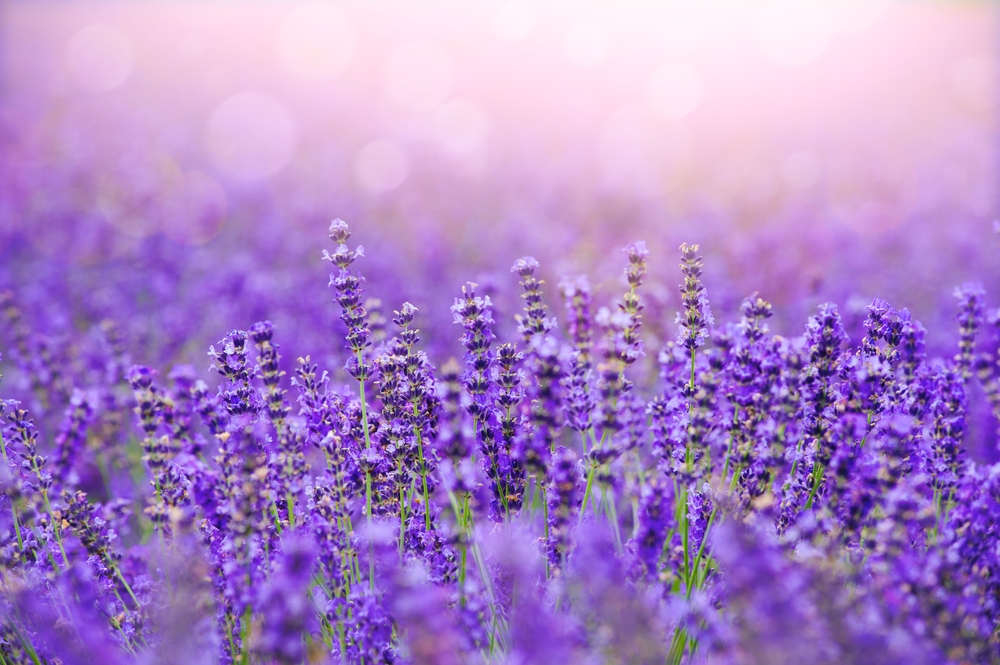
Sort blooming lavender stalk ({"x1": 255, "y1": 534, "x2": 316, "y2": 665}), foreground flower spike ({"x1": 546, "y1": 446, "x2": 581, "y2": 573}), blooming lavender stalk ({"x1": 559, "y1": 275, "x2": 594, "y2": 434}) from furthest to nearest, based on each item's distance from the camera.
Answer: blooming lavender stalk ({"x1": 559, "y1": 275, "x2": 594, "y2": 434}), foreground flower spike ({"x1": 546, "y1": 446, "x2": 581, "y2": 573}), blooming lavender stalk ({"x1": 255, "y1": 534, "x2": 316, "y2": 665})

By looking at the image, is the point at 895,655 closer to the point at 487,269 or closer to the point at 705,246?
the point at 487,269

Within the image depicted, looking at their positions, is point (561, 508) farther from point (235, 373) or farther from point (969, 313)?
point (969, 313)

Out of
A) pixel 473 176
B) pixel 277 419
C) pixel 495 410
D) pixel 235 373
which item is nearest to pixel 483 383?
pixel 495 410

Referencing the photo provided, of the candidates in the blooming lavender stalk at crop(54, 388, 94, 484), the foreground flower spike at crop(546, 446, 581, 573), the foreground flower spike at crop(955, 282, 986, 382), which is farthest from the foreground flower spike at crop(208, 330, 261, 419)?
the foreground flower spike at crop(955, 282, 986, 382)

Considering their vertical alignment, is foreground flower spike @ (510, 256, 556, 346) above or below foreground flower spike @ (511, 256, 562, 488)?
above

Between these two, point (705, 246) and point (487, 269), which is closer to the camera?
point (487, 269)

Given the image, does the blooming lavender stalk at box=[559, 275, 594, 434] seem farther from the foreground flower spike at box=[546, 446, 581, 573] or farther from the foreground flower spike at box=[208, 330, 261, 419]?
the foreground flower spike at box=[208, 330, 261, 419]

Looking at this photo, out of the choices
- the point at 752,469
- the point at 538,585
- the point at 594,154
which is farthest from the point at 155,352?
the point at 594,154
